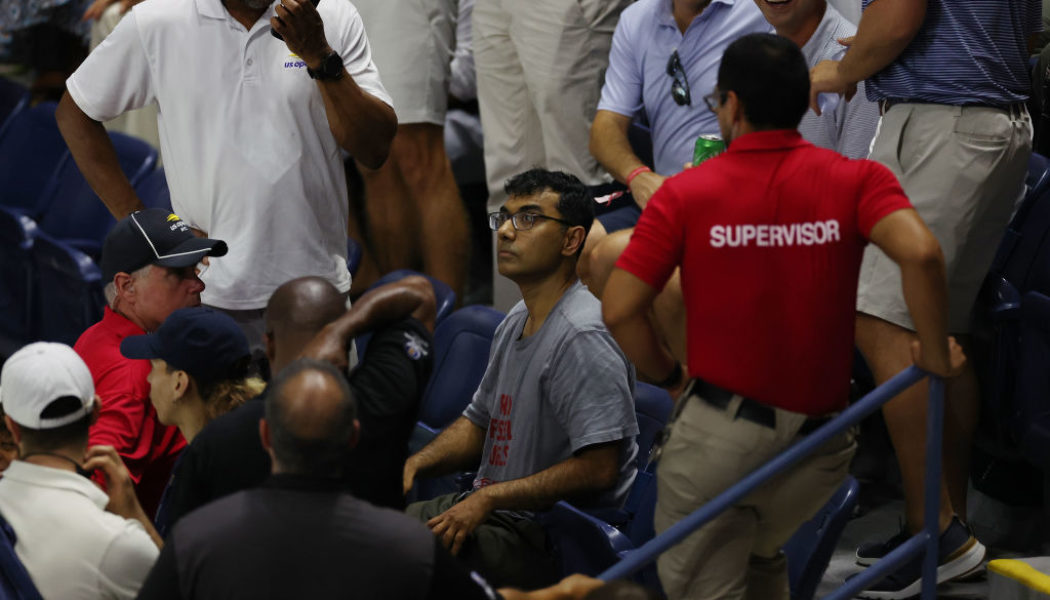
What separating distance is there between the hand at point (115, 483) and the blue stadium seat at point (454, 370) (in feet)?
5.14

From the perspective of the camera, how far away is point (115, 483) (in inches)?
130

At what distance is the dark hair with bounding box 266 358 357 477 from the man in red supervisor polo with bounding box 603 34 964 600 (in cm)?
75

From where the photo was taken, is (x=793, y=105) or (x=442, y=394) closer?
(x=793, y=105)

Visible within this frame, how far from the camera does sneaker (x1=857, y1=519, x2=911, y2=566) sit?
4496 mm

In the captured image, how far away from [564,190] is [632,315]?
1297 mm

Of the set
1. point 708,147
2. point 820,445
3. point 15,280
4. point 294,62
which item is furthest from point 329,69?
point 15,280

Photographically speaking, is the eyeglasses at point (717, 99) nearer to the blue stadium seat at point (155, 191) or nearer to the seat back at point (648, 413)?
the seat back at point (648, 413)

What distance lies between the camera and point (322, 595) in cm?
262

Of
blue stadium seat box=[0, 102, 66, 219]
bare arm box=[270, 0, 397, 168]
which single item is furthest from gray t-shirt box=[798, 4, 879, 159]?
blue stadium seat box=[0, 102, 66, 219]

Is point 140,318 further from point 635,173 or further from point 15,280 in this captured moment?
point 15,280

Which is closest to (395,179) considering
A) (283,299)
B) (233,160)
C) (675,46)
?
(675,46)

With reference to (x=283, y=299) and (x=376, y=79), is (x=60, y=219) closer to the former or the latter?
(x=376, y=79)

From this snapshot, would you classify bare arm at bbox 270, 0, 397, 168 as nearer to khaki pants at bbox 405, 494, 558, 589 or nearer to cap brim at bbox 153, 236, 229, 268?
cap brim at bbox 153, 236, 229, 268

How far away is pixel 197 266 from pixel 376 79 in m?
0.80
